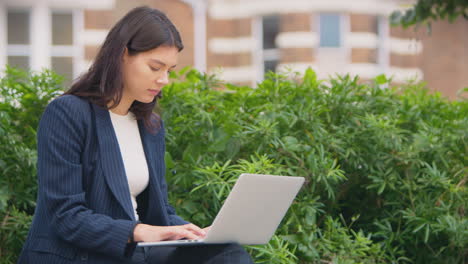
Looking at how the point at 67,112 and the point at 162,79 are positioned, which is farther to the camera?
the point at 162,79

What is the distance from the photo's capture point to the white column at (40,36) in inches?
517

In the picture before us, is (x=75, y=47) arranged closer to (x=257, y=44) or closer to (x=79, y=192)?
(x=257, y=44)

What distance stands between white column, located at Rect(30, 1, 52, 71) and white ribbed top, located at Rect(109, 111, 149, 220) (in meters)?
10.9

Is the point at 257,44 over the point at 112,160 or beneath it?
over

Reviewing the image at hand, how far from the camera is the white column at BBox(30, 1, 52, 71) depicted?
517 inches

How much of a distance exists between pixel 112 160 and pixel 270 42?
14100 millimetres

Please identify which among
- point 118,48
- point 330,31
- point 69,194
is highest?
point 330,31

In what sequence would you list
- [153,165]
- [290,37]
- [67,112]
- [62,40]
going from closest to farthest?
1. [67,112]
2. [153,165]
3. [62,40]
4. [290,37]

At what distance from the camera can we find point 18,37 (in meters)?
13.1

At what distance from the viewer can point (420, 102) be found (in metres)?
4.23

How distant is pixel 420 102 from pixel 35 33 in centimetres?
1015

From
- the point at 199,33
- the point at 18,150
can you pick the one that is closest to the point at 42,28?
the point at 199,33

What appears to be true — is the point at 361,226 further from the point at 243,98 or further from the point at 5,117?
the point at 5,117

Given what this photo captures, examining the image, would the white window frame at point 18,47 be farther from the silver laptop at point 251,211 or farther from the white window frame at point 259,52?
the silver laptop at point 251,211
